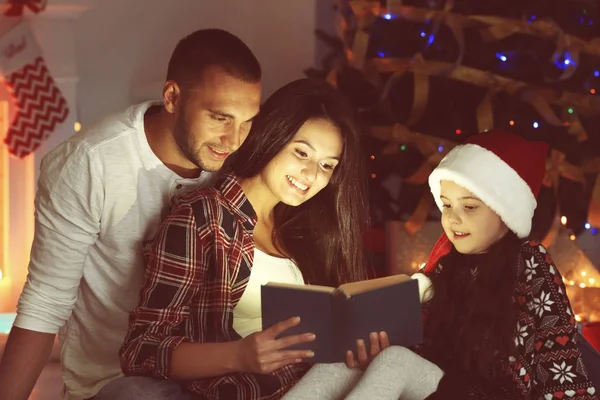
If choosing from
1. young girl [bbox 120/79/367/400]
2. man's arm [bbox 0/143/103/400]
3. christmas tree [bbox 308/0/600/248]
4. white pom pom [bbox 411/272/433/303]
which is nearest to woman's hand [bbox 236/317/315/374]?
young girl [bbox 120/79/367/400]

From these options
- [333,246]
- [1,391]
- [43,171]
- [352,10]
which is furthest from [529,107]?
[1,391]

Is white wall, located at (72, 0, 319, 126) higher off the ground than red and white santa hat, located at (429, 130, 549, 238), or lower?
higher

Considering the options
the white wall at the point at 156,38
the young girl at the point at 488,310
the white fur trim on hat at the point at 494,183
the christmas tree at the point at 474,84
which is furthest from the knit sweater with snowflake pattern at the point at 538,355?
the white wall at the point at 156,38

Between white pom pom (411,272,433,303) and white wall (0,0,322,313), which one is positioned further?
white wall (0,0,322,313)

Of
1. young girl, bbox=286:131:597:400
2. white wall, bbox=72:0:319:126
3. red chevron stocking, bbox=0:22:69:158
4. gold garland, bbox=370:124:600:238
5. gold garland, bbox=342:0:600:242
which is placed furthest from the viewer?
white wall, bbox=72:0:319:126

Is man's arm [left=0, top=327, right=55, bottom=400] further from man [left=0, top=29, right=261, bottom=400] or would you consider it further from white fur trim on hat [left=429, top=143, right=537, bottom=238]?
white fur trim on hat [left=429, top=143, right=537, bottom=238]

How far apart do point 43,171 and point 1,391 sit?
0.57 metres

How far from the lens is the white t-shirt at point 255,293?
248 cm

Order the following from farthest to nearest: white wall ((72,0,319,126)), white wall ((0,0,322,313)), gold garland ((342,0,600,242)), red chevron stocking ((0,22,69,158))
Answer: white wall ((72,0,319,126)) → white wall ((0,0,322,313)) → red chevron stocking ((0,22,69,158)) → gold garland ((342,0,600,242))

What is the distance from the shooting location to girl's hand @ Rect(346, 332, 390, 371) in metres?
2.19

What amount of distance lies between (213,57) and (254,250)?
491 mm

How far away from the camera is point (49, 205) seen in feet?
8.20

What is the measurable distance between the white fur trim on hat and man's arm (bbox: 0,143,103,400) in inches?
34.8

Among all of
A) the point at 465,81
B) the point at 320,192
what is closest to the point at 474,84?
the point at 465,81
